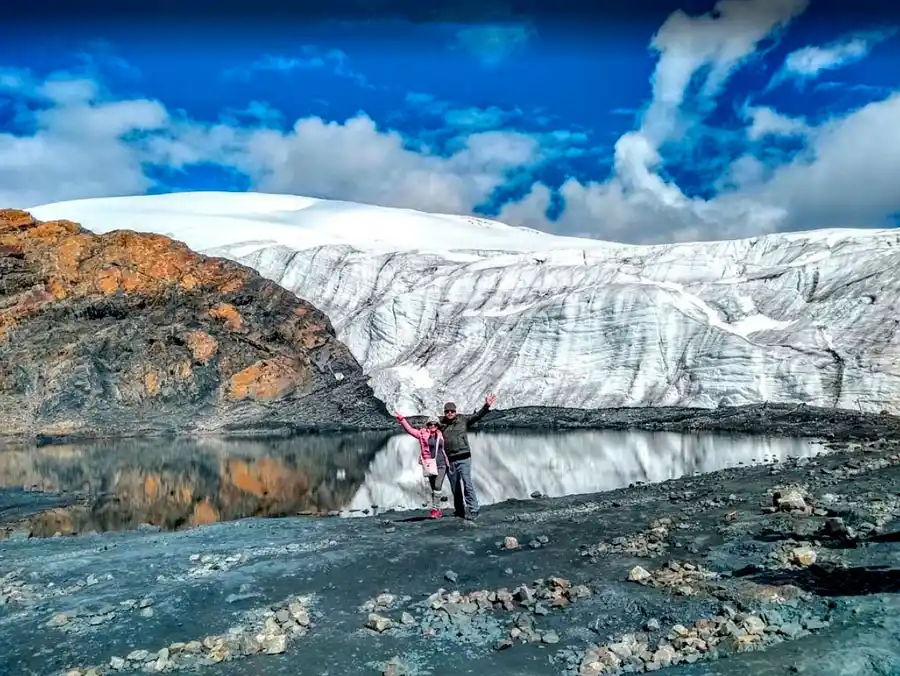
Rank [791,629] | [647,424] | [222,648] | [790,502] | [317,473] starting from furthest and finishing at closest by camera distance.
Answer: [647,424]
[317,473]
[790,502]
[222,648]
[791,629]

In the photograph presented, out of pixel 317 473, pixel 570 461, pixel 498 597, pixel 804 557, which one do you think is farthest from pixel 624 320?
pixel 498 597

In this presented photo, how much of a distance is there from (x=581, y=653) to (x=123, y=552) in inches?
301

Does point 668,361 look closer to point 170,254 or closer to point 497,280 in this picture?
point 497,280

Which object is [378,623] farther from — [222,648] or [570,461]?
[570,461]

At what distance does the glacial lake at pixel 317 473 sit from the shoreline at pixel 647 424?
6.96 feet

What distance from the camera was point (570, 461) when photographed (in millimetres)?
22922

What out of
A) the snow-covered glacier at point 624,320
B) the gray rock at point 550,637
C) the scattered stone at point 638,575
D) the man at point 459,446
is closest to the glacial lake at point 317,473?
the man at point 459,446

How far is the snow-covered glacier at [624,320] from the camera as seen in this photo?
3722 cm

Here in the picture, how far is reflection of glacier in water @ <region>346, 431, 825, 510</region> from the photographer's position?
17.8m

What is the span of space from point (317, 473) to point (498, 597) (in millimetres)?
16768

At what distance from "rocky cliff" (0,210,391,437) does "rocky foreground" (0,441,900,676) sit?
1218 inches

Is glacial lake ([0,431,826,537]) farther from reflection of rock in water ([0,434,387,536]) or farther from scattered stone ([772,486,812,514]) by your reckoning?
scattered stone ([772,486,812,514])

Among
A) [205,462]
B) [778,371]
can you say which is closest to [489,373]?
[778,371]

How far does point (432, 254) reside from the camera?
206ft
